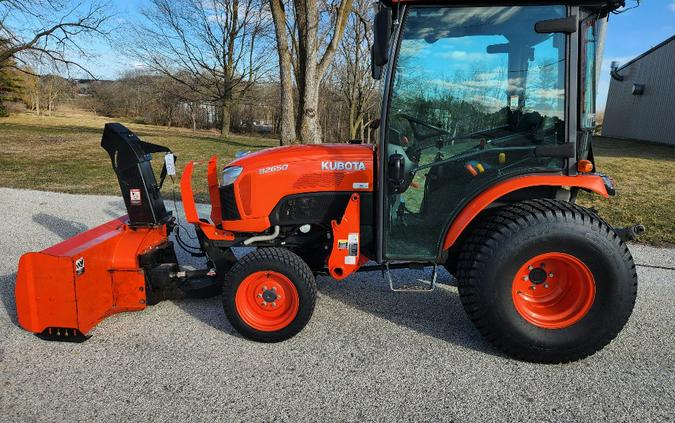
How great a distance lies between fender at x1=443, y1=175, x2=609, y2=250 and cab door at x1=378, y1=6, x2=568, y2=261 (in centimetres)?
5

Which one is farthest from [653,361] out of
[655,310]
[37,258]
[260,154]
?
[37,258]

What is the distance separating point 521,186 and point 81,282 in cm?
283

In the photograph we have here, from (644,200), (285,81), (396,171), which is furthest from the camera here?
(285,81)

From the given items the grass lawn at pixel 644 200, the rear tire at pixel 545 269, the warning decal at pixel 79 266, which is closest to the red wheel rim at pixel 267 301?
the warning decal at pixel 79 266

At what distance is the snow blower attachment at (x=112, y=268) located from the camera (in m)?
2.96

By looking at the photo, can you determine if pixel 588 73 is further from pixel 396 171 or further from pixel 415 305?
pixel 415 305

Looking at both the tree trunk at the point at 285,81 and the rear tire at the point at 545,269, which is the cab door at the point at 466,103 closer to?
the rear tire at the point at 545,269

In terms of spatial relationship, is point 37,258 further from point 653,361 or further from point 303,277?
point 653,361

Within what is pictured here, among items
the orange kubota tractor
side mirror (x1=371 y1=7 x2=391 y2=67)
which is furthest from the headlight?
side mirror (x1=371 y1=7 x2=391 y2=67)

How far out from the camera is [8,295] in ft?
12.4

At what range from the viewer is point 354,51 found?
24.9m

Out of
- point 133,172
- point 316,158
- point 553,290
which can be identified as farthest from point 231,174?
point 553,290

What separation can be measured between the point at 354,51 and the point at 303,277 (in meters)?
23.6

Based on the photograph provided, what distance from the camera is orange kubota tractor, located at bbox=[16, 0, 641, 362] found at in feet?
9.08
